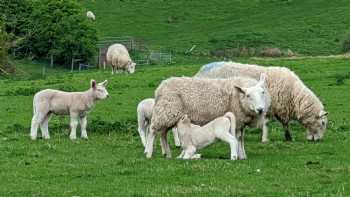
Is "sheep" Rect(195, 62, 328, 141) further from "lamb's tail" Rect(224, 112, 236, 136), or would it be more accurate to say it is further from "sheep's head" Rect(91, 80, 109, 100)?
"lamb's tail" Rect(224, 112, 236, 136)

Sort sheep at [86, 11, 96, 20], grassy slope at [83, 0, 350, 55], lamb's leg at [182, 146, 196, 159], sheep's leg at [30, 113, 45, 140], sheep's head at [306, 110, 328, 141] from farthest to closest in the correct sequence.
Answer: sheep at [86, 11, 96, 20] < grassy slope at [83, 0, 350, 55] < sheep's head at [306, 110, 328, 141] < sheep's leg at [30, 113, 45, 140] < lamb's leg at [182, 146, 196, 159]

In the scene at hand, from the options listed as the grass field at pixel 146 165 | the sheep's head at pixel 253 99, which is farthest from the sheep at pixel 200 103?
the grass field at pixel 146 165

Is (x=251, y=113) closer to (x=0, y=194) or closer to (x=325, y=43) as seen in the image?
(x=0, y=194)

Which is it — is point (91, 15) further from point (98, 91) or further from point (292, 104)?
point (292, 104)

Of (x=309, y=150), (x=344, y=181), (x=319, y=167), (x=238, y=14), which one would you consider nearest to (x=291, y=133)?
(x=309, y=150)

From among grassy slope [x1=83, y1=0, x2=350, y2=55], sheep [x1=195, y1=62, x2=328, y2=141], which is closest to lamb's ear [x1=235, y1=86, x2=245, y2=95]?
sheep [x1=195, y1=62, x2=328, y2=141]

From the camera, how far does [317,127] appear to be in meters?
20.1

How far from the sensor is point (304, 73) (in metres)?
36.9

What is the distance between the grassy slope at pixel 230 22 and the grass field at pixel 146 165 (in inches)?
1515

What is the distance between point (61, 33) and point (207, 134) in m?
41.3

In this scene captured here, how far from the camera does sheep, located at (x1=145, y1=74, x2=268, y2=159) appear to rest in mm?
16500

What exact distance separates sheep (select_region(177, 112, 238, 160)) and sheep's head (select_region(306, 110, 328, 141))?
14.9ft

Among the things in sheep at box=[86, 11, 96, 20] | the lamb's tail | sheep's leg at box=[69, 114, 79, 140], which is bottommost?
sheep's leg at box=[69, 114, 79, 140]

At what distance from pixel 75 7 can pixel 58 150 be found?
138ft
